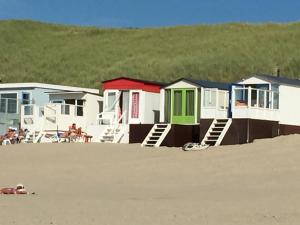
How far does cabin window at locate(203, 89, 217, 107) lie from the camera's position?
3398cm

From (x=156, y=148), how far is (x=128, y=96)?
725 centimetres

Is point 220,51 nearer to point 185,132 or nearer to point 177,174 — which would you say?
point 185,132

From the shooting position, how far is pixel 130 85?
3825 cm

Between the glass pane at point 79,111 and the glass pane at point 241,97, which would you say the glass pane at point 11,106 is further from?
the glass pane at point 241,97

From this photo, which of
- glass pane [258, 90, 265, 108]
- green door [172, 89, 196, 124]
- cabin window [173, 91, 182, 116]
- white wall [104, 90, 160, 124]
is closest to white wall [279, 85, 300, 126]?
glass pane [258, 90, 265, 108]

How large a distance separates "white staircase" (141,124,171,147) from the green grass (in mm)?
35918

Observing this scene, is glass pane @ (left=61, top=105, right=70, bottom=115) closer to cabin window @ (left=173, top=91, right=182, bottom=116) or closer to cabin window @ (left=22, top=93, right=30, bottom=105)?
cabin window @ (left=22, top=93, right=30, bottom=105)

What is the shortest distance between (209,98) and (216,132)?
280cm

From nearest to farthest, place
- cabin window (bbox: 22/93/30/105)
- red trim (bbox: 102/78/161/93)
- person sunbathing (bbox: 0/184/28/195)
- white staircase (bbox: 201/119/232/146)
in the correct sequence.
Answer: person sunbathing (bbox: 0/184/28/195), white staircase (bbox: 201/119/232/146), red trim (bbox: 102/78/161/93), cabin window (bbox: 22/93/30/105)

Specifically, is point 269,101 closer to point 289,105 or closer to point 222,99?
point 289,105

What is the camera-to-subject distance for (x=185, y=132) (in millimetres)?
33375

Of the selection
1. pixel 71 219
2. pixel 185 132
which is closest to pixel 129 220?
pixel 71 219

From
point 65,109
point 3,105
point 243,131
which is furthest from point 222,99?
point 3,105

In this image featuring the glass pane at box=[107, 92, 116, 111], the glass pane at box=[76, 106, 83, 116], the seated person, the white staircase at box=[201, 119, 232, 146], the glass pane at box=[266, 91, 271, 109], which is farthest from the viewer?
the glass pane at box=[76, 106, 83, 116]
